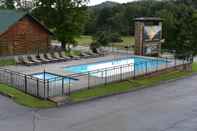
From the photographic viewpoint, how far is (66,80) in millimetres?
21203

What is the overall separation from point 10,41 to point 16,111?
59.9 ft

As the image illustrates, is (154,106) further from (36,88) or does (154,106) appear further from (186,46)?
(186,46)

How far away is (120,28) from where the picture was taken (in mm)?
77125

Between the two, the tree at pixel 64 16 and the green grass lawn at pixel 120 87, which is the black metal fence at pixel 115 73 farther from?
the tree at pixel 64 16

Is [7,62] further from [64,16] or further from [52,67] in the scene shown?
[64,16]

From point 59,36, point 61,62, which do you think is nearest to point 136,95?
point 61,62

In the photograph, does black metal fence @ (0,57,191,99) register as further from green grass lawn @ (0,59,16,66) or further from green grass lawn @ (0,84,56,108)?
green grass lawn @ (0,59,16,66)

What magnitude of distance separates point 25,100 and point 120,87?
608cm

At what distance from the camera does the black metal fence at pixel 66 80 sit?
18125mm

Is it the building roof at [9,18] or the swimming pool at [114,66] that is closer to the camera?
the swimming pool at [114,66]

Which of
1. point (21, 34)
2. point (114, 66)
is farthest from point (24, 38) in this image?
point (114, 66)

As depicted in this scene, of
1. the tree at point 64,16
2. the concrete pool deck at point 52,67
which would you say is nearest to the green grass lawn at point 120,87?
the concrete pool deck at point 52,67

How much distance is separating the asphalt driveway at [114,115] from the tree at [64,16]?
1996 cm

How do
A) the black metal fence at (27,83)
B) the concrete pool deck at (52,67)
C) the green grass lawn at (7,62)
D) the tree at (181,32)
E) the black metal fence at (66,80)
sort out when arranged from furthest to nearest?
the tree at (181,32), the green grass lawn at (7,62), the concrete pool deck at (52,67), the black metal fence at (66,80), the black metal fence at (27,83)
